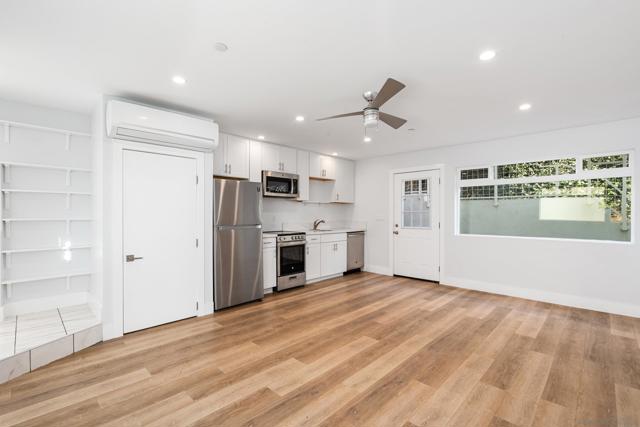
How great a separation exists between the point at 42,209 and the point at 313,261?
3726 millimetres

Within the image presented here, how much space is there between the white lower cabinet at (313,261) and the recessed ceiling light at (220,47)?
353 centimetres

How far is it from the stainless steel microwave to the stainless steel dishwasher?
1578 mm

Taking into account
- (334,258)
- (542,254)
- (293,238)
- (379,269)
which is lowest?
(379,269)

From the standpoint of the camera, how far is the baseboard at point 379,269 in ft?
19.5

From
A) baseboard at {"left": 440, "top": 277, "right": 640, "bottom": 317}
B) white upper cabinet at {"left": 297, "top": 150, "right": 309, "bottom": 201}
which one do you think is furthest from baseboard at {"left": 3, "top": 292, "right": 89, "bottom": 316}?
baseboard at {"left": 440, "top": 277, "right": 640, "bottom": 317}

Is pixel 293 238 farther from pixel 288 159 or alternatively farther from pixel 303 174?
pixel 288 159

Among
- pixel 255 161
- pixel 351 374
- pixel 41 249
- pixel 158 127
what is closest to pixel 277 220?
pixel 255 161

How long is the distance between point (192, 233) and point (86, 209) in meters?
1.38

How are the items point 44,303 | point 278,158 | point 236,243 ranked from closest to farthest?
1. point 44,303
2. point 236,243
3. point 278,158

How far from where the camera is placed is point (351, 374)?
7.66 feet

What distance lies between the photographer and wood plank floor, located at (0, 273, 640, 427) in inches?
73.6

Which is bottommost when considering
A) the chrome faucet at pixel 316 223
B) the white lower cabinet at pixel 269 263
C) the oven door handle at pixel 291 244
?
the white lower cabinet at pixel 269 263

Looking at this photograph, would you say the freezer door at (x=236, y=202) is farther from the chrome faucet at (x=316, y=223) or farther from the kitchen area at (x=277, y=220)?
the chrome faucet at (x=316, y=223)

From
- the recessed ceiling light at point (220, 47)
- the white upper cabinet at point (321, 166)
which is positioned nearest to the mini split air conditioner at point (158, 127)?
the recessed ceiling light at point (220, 47)
